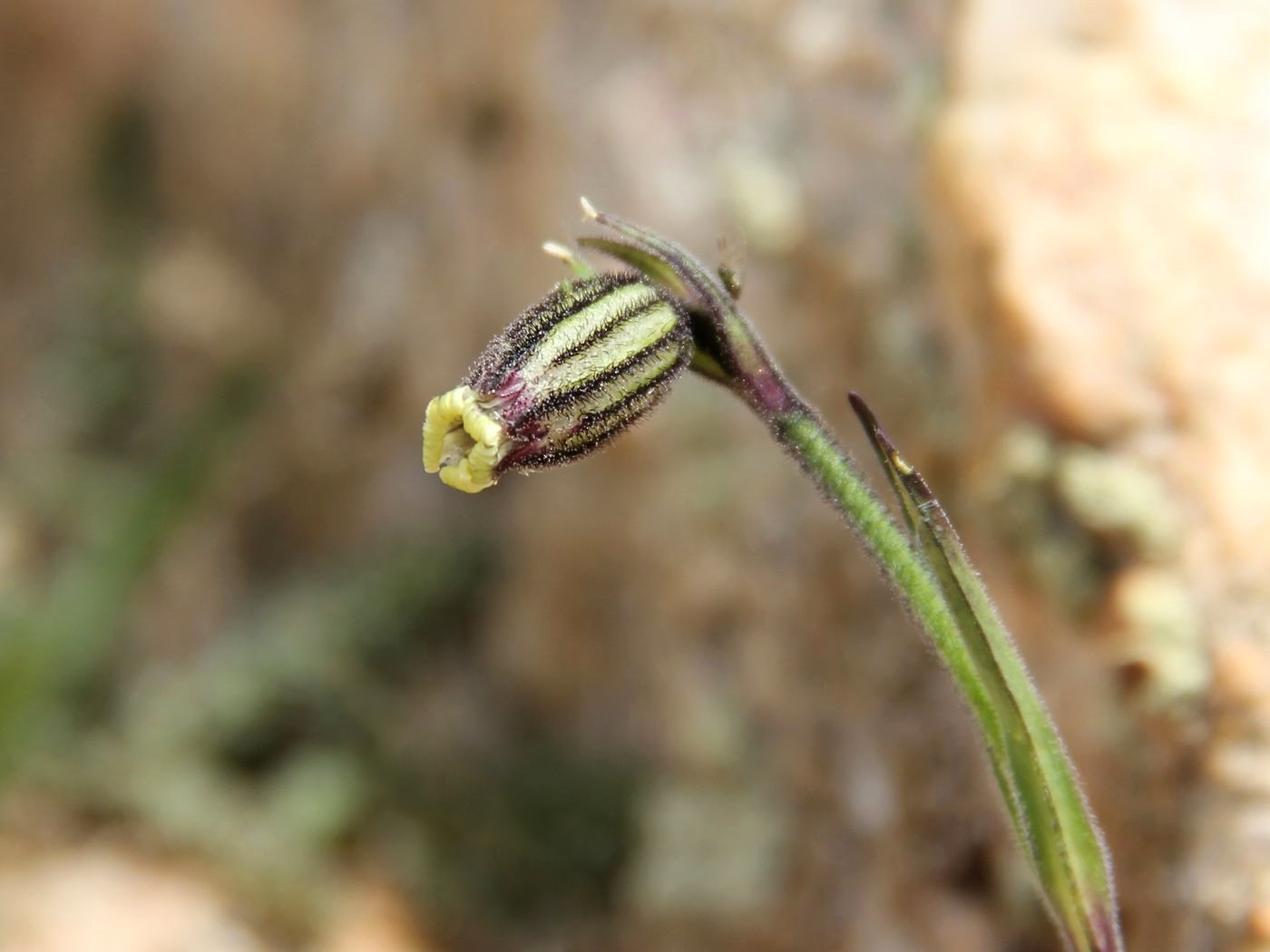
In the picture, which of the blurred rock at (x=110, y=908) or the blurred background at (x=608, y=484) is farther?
the blurred rock at (x=110, y=908)

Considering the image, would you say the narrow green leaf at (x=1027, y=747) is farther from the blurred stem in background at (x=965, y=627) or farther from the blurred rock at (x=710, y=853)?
the blurred rock at (x=710, y=853)

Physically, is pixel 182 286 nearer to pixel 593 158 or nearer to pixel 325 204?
pixel 325 204

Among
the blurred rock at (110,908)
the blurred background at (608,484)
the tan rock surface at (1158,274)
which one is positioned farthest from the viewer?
the blurred rock at (110,908)

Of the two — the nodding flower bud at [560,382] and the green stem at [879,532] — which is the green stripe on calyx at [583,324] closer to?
the nodding flower bud at [560,382]

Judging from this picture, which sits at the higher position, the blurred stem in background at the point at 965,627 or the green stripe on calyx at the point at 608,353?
the green stripe on calyx at the point at 608,353

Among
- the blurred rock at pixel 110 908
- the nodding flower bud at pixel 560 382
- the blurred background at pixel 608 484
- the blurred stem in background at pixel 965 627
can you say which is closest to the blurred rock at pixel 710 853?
the blurred background at pixel 608 484

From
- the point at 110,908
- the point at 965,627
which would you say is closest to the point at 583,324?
the point at 965,627

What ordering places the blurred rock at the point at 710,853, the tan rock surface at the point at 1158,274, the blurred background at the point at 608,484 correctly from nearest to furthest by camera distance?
the tan rock surface at the point at 1158,274 < the blurred background at the point at 608,484 < the blurred rock at the point at 710,853

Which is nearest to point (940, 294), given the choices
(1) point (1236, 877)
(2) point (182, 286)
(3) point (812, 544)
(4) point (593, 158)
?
(3) point (812, 544)

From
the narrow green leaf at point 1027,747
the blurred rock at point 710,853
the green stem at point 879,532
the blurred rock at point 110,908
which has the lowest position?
the narrow green leaf at point 1027,747
